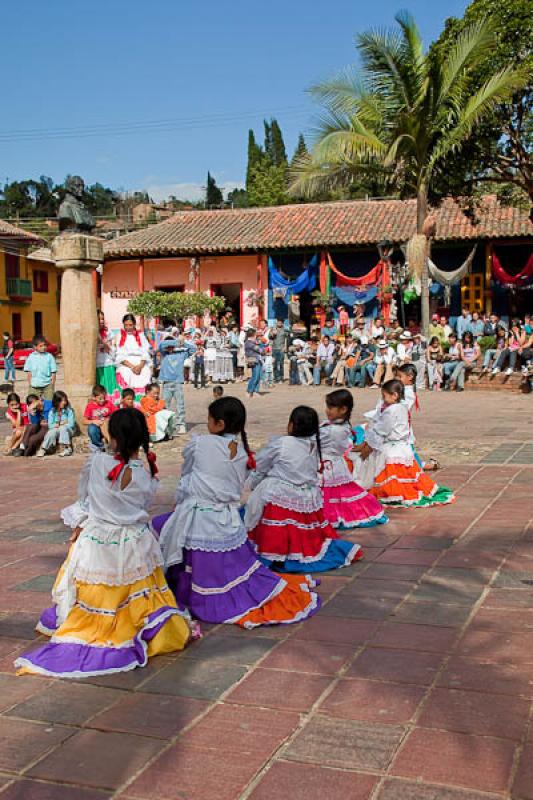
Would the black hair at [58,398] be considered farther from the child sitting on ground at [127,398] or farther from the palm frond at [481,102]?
the palm frond at [481,102]

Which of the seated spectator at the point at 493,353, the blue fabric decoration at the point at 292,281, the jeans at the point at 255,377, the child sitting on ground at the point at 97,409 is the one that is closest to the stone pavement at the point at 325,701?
the child sitting on ground at the point at 97,409

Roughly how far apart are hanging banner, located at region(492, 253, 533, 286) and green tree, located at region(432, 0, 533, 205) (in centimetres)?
→ 543

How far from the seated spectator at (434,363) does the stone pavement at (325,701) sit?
13.6 metres

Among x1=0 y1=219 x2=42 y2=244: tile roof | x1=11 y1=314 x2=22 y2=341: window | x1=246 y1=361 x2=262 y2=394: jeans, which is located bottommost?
x1=246 y1=361 x2=262 y2=394: jeans

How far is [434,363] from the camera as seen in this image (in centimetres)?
1967

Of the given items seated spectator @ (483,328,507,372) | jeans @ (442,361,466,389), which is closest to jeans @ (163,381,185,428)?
jeans @ (442,361,466,389)

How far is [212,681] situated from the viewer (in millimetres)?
3869

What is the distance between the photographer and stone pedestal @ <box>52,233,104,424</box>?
1116cm

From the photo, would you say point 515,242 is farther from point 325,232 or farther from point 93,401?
point 93,401

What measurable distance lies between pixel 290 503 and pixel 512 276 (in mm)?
22924

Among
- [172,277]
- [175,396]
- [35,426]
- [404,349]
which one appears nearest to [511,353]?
[404,349]

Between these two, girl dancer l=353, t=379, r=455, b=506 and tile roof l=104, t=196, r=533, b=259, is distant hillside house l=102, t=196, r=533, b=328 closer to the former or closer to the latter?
tile roof l=104, t=196, r=533, b=259

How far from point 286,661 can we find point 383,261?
24.9 meters

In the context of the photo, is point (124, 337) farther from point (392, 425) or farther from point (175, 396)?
point (392, 425)
